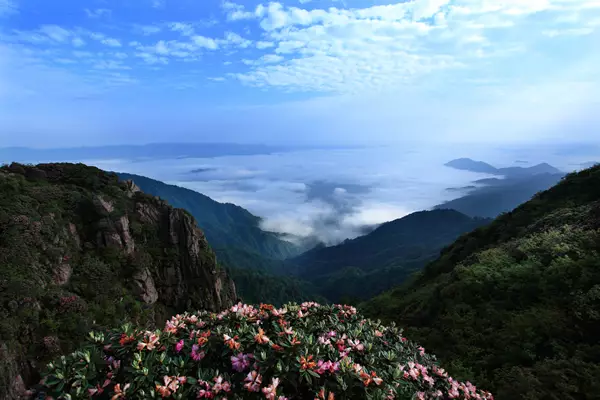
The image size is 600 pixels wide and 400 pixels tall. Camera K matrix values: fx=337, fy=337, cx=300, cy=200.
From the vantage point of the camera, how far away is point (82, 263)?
20.2m

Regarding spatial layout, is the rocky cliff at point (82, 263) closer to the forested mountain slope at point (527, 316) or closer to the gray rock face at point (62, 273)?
the gray rock face at point (62, 273)

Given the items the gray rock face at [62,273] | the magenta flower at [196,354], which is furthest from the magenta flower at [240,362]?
the gray rock face at [62,273]

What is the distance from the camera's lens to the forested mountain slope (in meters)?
9.27

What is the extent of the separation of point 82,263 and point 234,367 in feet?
63.5

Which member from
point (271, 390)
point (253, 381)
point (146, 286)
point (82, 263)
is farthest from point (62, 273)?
point (271, 390)

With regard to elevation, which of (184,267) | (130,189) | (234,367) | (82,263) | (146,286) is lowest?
(184,267)

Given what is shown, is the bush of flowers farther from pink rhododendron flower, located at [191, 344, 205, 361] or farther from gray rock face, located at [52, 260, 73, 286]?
gray rock face, located at [52, 260, 73, 286]

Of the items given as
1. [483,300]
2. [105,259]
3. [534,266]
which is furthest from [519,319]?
[105,259]

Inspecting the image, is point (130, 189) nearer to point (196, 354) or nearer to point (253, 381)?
point (196, 354)

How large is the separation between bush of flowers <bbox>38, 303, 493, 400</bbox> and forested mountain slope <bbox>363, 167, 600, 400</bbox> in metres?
5.53

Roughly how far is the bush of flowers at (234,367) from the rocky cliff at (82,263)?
977 centimetres

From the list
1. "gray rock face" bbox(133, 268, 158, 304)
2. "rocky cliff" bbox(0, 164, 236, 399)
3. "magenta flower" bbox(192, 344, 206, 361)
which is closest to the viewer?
"magenta flower" bbox(192, 344, 206, 361)

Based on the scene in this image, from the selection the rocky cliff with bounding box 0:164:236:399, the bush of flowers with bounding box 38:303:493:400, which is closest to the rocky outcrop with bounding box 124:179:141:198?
the rocky cliff with bounding box 0:164:236:399

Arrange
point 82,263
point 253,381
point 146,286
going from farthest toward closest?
point 146,286, point 82,263, point 253,381
